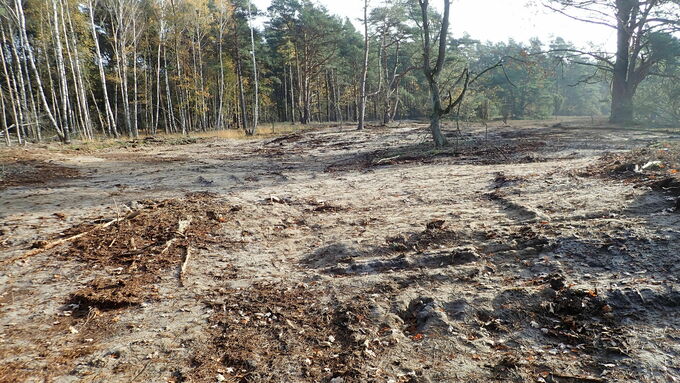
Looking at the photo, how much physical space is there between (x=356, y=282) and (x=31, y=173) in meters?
9.20

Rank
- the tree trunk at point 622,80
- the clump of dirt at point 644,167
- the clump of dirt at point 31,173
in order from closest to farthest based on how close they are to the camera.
Result: the clump of dirt at point 644,167 < the clump of dirt at point 31,173 < the tree trunk at point 622,80

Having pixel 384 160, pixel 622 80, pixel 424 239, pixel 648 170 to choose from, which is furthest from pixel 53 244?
pixel 622 80

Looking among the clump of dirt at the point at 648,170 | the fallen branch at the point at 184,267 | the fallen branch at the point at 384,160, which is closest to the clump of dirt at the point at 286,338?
the fallen branch at the point at 184,267

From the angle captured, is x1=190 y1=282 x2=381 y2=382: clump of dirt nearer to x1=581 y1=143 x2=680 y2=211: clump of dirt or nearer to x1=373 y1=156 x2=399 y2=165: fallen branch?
x1=581 y1=143 x2=680 y2=211: clump of dirt

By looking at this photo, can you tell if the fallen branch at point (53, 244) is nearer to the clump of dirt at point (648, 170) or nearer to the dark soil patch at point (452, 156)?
the dark soil patch at point (452, 156)

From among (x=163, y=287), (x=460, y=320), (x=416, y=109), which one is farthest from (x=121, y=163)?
(x=416, y=109)

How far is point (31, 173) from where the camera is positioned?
874cm

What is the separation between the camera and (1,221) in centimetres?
494

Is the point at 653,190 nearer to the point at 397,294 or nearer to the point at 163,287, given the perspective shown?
the point at 397,294

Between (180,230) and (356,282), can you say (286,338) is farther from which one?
(180,230)

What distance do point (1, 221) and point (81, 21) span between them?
23097 millimetres

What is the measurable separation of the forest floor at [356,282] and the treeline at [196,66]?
824cm

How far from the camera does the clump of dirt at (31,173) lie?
7676 millimetres

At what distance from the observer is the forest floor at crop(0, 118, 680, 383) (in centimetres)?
229
